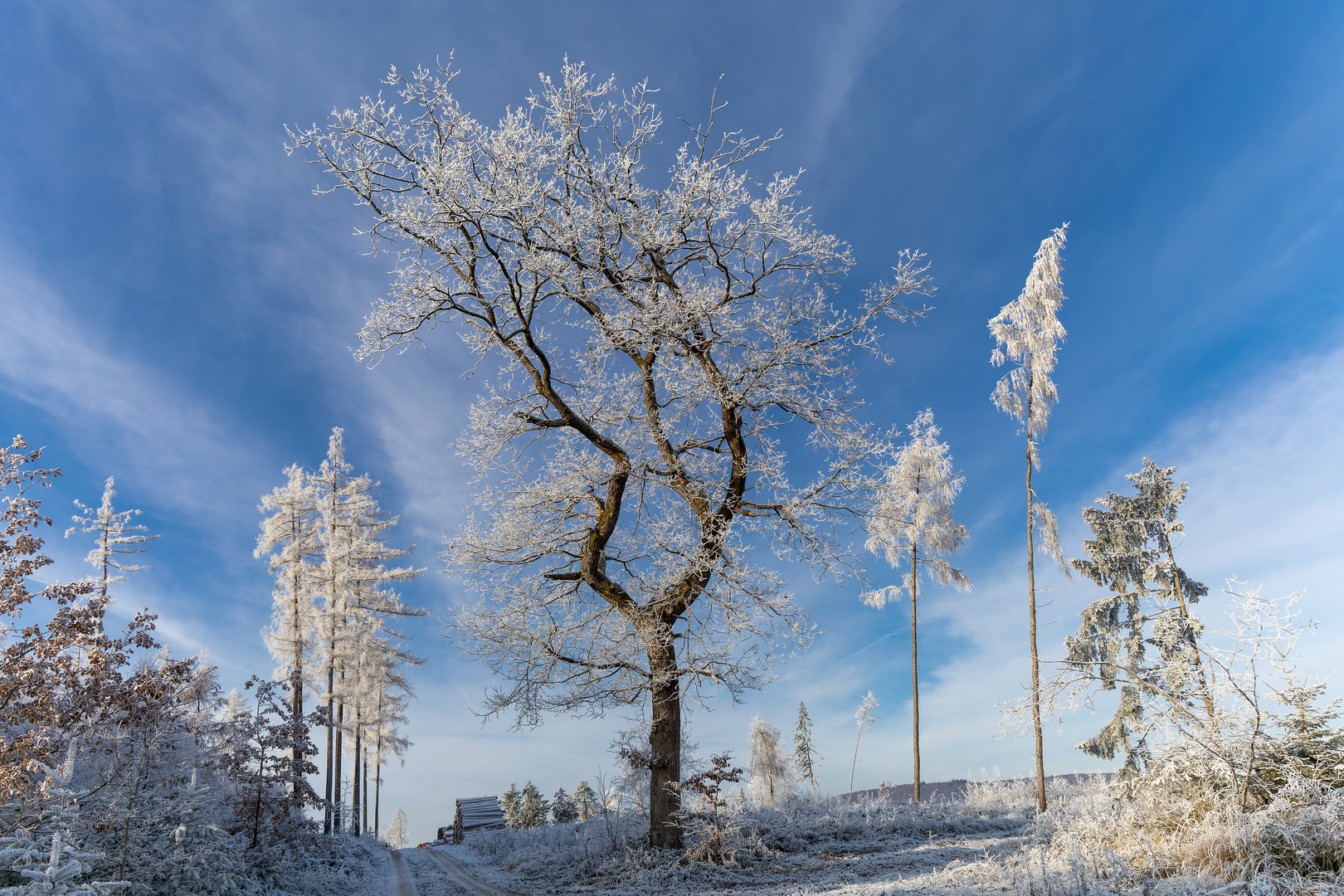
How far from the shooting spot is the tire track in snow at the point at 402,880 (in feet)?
39.5

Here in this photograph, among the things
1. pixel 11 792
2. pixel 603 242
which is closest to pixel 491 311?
pixel 603 242

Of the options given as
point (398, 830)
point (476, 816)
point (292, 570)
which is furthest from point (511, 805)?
point (398, 830)

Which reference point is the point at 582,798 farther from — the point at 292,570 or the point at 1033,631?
the point at 1033,631

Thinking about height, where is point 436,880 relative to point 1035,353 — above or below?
below

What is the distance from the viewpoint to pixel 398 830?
2687 inches

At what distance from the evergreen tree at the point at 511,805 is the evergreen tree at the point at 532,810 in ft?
2.43

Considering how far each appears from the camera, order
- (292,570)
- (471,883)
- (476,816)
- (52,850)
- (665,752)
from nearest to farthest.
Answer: (52,850) < (665,752) < (471,883) < (292,570) < (476,816)

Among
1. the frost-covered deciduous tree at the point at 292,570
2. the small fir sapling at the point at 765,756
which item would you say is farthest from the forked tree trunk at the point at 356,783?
the small fir sapling at the point at 765,756

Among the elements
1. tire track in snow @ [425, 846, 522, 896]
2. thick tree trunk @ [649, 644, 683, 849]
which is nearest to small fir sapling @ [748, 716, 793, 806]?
tire track in snow @ [425, 846, 522, 896]

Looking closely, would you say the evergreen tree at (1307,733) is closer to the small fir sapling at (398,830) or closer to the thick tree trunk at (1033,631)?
the thick tree trunk at (1033,631)

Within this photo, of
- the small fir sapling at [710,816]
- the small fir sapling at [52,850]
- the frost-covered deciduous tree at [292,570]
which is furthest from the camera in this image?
the frost-covered deciduous tree at [292,570]

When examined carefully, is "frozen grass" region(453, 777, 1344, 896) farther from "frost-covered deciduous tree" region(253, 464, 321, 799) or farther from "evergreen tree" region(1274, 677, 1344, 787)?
"frost-covered deciduous tree" region(253, 464, 321, 799)

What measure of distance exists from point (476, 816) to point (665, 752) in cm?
2892

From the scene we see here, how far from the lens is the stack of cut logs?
33.2m
